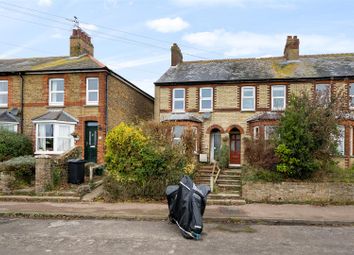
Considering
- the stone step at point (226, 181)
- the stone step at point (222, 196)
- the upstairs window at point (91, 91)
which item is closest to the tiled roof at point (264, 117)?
the stone step at point (226, 181)

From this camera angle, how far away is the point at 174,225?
33.3ft

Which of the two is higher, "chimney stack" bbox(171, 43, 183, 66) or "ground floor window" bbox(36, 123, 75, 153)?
"chimney stack" bbox(171, 43, 183, 66)

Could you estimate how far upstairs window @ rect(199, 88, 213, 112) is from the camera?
23.0 meters

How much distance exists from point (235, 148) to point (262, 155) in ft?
25.4

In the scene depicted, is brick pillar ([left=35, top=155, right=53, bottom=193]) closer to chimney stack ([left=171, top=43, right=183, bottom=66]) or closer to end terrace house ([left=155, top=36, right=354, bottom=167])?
end terrace house ([left=155, top=36, right=354, bottom=167])

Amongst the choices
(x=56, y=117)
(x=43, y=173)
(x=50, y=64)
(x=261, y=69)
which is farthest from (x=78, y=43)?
(x=261, y=69)

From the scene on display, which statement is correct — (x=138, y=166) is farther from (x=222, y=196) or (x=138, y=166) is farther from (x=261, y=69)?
(x=261, y=69)

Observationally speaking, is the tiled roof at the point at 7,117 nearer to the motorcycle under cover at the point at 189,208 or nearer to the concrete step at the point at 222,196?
the concrete step at the point at 222,196

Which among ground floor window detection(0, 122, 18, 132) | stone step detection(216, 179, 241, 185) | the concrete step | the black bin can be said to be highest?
ground floor window detection(0, 122, 18, 132)

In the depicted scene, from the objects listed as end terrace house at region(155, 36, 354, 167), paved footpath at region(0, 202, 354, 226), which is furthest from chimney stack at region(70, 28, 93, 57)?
paved footpath at region(0, 202, 354, 226)

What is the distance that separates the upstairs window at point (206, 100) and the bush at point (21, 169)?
11.3 m

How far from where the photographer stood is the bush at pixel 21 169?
15.6 m

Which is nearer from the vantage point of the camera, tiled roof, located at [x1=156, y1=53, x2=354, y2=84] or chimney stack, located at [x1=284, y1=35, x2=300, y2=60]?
tiled roof, located at [x1=156, y1=53, x2=354, y2=84]

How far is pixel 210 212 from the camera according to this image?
1166 centimetres
